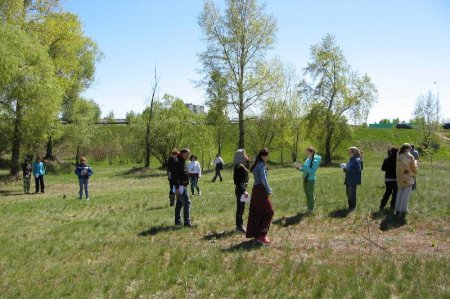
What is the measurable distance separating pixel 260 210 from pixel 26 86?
22050 mm

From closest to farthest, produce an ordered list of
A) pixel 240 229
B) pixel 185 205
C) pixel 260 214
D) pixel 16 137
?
pixel 260 214, pixel 240 229, pixel 185 205, pixel 16 137

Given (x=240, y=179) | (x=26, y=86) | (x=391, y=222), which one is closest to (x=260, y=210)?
(x=240, y=179)

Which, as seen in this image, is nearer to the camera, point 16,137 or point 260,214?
point 260,214

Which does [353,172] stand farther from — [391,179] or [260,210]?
[260,210]

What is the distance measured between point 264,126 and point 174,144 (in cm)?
1130

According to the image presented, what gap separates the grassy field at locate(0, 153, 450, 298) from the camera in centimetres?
735

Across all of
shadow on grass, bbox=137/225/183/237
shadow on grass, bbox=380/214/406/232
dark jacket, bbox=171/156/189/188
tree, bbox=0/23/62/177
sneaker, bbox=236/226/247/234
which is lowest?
shadow on grass, bbox=137/225/183/237

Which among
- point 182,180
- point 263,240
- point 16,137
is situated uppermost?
point 16,137

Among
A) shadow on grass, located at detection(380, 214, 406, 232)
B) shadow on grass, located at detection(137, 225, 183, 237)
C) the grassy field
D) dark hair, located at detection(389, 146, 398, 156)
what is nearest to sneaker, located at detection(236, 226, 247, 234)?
the grassy field

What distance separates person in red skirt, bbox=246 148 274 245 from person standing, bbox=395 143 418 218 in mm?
4582

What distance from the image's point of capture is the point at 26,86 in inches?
1058

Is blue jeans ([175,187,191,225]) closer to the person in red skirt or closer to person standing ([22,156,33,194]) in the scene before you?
the person in red skirt

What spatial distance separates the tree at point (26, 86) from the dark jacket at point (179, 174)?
17.1 m

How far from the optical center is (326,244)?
9.79 m
